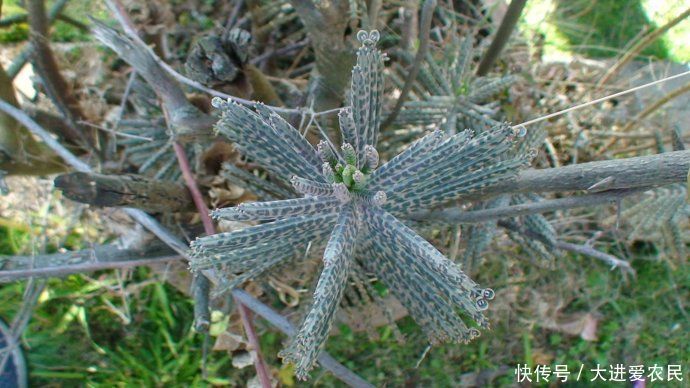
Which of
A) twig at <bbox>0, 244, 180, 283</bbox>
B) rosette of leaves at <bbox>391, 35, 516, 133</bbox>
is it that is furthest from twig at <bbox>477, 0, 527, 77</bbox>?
twig at <bbox>0, 244, 180, 283</bbox>

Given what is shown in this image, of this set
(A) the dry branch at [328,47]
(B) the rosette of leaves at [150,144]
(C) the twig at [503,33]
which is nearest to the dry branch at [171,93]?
(B) the rosette of leaves at [150,144]

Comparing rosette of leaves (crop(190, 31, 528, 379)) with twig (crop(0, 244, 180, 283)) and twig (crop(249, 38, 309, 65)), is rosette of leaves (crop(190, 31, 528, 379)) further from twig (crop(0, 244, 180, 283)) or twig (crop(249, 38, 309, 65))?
twig (crop(249, 38, 309, 65))

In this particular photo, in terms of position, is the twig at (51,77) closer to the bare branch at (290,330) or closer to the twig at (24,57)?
the twig at (24,57)

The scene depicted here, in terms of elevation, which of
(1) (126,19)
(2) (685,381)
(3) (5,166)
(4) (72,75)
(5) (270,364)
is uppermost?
(4) (72,75)

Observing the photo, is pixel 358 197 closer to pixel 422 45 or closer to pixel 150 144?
pixel 422 45

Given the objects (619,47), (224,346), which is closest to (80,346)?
(224,346)

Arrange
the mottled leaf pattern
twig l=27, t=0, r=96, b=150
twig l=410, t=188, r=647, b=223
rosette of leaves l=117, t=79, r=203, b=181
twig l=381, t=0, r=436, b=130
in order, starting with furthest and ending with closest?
rosette of leaves l=117, t=79, r=203, b=181 → twig l=27, t=0, r=96, b=150 → twig l=381, t=0, r=436, b=130 → twig l=410, t=188, r=647, b=223 → the mottled leaf pattern

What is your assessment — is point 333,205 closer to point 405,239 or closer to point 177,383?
point 405,239
